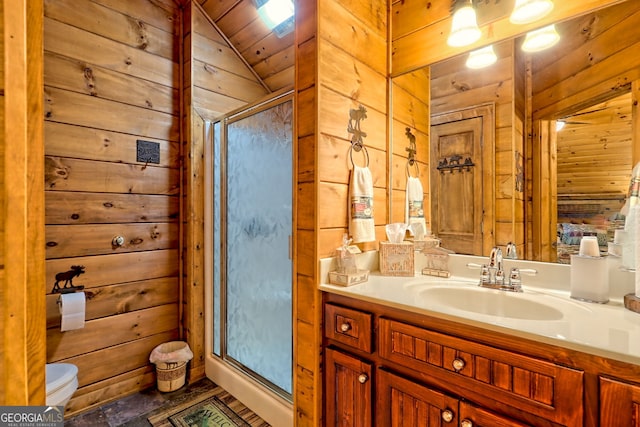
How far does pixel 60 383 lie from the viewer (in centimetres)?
136

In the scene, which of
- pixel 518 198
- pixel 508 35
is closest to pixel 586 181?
pixel 518 198

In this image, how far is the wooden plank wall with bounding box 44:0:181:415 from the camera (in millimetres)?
1616

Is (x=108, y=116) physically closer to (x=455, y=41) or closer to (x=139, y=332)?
(x=139, y=332)

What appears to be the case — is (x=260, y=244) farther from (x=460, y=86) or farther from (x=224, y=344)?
(x=460, y=86)

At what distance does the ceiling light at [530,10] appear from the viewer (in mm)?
1082

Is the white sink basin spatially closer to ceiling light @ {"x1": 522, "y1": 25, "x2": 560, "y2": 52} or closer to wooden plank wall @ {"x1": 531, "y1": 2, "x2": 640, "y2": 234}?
wooden plank wall @ {"x1": 531, "y1": 2, "x2": 640, "y2": 234}

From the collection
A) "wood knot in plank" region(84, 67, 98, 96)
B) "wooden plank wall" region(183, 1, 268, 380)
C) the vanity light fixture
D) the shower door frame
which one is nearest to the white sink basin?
the shower door frame

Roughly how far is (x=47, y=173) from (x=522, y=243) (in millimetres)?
2361

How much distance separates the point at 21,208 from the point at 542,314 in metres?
1.48

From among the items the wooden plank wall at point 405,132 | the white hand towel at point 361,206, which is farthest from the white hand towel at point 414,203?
the white hand towel at point 361,206

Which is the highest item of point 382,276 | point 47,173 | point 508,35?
point 508,35

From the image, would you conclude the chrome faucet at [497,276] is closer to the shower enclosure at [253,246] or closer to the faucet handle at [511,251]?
the faucet handle at [511,251]

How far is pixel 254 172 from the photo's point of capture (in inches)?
73.1

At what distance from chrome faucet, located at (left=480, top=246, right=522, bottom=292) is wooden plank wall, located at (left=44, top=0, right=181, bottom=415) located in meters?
1.91
